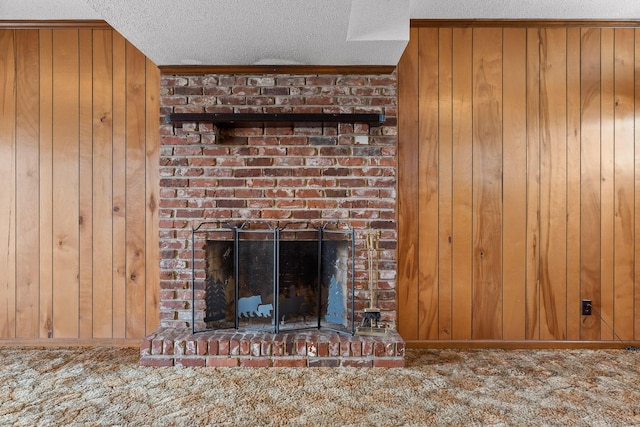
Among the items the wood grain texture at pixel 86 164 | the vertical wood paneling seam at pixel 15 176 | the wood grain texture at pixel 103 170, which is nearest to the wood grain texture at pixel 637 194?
the wood grain texture at pixel 103 170

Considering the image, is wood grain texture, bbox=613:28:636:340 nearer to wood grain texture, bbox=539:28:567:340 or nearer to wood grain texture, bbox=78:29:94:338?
wood grain texture, bbox=539:28:567:340

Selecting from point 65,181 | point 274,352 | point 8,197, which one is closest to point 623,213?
point 274,352

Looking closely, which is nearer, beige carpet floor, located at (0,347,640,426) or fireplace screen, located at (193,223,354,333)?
beige carpet floor, located at (0,347,640,426)

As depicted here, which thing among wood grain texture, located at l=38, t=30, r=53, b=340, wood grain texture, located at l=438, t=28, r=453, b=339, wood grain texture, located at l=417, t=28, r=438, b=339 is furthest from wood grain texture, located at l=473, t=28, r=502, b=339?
wood grain texture, located at l=38, t=30, r=53, b=340

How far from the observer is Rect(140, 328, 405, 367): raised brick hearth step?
6.98 feet

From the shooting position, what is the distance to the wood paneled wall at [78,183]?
2.52 metres

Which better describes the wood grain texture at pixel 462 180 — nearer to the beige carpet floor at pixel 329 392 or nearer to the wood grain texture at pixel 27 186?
the beige carpet floor at pixel 329 392

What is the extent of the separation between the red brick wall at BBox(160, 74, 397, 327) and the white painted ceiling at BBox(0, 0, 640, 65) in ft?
0.58

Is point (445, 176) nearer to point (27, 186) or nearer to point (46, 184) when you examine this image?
point (46, 184)

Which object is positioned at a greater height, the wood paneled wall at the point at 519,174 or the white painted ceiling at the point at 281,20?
the white painted ceiling at the point at 281,20

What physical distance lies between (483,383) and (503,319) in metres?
0.71

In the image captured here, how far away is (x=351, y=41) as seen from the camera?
80.8 inches

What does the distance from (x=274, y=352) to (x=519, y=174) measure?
6.78 ft

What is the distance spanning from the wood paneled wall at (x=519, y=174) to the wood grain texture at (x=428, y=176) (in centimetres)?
1
